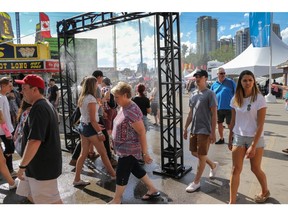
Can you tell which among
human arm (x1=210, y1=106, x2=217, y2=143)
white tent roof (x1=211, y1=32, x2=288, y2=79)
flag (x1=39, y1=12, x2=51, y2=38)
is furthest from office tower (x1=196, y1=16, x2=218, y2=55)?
human arm (x1=210, y1=106, x2=217, y2=143)

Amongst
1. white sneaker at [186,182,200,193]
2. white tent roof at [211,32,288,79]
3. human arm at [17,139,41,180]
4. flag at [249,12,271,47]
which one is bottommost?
white sneaker at [186,182,200,193]

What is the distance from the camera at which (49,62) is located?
1862 cm

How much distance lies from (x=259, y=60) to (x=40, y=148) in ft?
61.1

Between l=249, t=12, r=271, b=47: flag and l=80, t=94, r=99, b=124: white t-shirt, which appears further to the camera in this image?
l=249, t=12, r=271, b=47: flag

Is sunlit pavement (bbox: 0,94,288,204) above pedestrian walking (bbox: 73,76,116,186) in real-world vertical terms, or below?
below

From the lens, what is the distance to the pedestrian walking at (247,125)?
3287 mm

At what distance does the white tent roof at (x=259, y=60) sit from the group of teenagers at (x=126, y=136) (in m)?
15.4

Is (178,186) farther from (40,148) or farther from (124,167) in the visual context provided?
(40,148)

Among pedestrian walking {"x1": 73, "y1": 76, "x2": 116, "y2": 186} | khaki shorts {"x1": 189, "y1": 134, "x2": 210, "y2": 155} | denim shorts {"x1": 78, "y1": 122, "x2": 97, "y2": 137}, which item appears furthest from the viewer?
denim shorts {"x1": 78, "y1": 122, "x2": 97, "y2": 137}

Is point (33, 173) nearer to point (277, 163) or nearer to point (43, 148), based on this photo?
point (43, 148)

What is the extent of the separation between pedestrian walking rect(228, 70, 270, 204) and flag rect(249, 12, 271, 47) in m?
13.1

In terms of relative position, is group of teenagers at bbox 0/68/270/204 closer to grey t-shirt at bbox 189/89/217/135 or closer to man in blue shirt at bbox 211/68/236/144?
grey t-shirt at bbox 189/89/217/135

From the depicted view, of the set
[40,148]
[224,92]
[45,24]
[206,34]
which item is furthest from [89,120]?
[206,34]

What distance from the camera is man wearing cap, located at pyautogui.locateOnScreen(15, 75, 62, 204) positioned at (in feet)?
8.73
